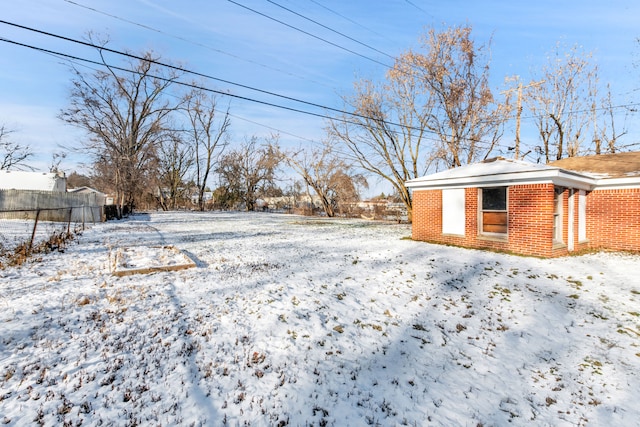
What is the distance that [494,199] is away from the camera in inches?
406

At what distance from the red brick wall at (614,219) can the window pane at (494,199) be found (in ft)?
10.4

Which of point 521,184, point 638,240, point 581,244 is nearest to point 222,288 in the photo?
point 521,184

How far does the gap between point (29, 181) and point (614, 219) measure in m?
40.8

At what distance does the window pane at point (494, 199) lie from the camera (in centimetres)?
1009

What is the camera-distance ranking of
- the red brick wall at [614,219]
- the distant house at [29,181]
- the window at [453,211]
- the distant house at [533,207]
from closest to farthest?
the distant house at [533,207]
the red brick wall at [614,219]
the window at [453,211]
the distant house at [29,181]

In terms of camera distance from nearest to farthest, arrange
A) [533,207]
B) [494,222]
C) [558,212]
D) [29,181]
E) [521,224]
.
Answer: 1. [533,207]
2. [521,224]
3. [558,212]
4. [494,222]
5. [29,181]

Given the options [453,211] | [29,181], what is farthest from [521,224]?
[29,181]

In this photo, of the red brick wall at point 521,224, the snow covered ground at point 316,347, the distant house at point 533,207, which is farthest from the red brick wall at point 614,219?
the snow covered ground at point 316,347

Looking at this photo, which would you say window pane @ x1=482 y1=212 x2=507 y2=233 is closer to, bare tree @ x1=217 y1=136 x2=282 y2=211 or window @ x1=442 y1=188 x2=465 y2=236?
window @ x1=442 y1=188 x2=465 y2=236

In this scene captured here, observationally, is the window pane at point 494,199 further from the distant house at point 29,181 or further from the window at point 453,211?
the distant house at point 29,181

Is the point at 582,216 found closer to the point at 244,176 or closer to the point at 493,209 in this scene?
the point at 493,209

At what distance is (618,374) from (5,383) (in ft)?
21.8

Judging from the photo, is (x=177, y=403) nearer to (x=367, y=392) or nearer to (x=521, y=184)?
(x=367, y=392)

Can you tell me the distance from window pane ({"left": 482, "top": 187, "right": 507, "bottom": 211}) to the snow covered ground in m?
3.64
